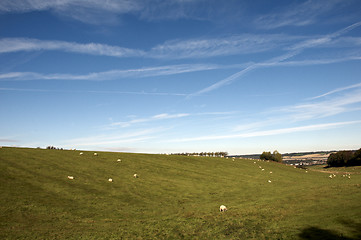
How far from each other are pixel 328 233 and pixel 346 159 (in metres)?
158

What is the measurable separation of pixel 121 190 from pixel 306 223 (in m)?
24.7

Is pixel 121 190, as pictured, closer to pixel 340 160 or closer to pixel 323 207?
pixel 323 207

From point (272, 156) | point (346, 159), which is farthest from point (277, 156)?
point (346, 159)

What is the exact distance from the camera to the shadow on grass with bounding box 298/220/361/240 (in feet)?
39.0

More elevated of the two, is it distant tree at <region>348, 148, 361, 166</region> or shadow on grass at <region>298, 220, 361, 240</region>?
shadow on grass at <region>298, 220, 361, 240</region>

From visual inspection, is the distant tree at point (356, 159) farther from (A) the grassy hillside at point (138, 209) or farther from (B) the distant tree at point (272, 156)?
(A) the grassy hillside at point (138, 209)

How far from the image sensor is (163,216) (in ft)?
72.9

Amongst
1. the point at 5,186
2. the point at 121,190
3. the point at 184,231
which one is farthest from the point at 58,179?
the point at 184,231

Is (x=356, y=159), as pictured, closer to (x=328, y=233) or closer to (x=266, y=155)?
(x=266, y=155)

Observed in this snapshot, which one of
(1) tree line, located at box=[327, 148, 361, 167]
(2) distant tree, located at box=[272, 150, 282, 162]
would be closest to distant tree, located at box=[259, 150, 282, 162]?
(2) distant tree, located at box=[272, 150, 282, 162]

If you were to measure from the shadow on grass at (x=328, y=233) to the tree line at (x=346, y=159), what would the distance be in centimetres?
14685

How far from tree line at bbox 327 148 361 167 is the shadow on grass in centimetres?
14685

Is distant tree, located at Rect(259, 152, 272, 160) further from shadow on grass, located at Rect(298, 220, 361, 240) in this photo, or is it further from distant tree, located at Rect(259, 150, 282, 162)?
shadow on grass, located at Rect(298, 220, 361, 240)

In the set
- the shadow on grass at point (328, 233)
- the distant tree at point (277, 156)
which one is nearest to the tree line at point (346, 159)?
the distant tree at point (277, 156)
